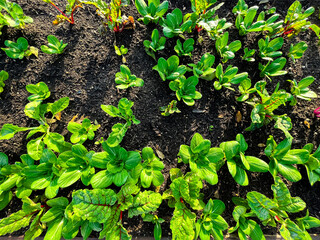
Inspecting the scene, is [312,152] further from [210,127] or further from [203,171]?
[203,171]

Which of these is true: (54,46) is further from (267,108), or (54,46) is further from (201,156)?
(267,108)

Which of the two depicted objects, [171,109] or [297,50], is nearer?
[171,109]

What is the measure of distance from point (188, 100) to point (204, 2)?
0.91m

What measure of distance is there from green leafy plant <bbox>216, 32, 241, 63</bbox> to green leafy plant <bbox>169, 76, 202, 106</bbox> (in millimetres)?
418

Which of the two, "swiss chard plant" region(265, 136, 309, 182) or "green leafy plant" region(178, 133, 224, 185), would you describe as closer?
"green leafy plant" region(178, 133, 224, 185)

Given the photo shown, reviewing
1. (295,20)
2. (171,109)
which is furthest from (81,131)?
(295,20)

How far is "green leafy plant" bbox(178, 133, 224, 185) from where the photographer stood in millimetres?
1509

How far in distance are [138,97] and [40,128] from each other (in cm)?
93

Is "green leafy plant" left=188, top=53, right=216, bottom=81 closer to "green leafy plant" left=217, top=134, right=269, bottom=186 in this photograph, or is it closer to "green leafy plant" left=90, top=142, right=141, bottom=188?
"green leafy plant" left=217, top=134, right=269, bottom=186

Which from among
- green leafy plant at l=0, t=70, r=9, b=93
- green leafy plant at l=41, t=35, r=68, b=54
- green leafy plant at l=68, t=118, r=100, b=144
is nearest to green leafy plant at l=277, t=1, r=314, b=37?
green leafy plant at l=68, t=118, r=100, b=144

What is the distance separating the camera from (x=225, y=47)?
6.20 ft

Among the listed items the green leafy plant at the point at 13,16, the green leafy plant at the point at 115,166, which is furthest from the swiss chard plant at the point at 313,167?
the green leafy plant at the point at 13,16

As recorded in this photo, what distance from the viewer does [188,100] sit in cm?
180

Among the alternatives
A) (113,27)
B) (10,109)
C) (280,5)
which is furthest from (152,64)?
(280,5)
